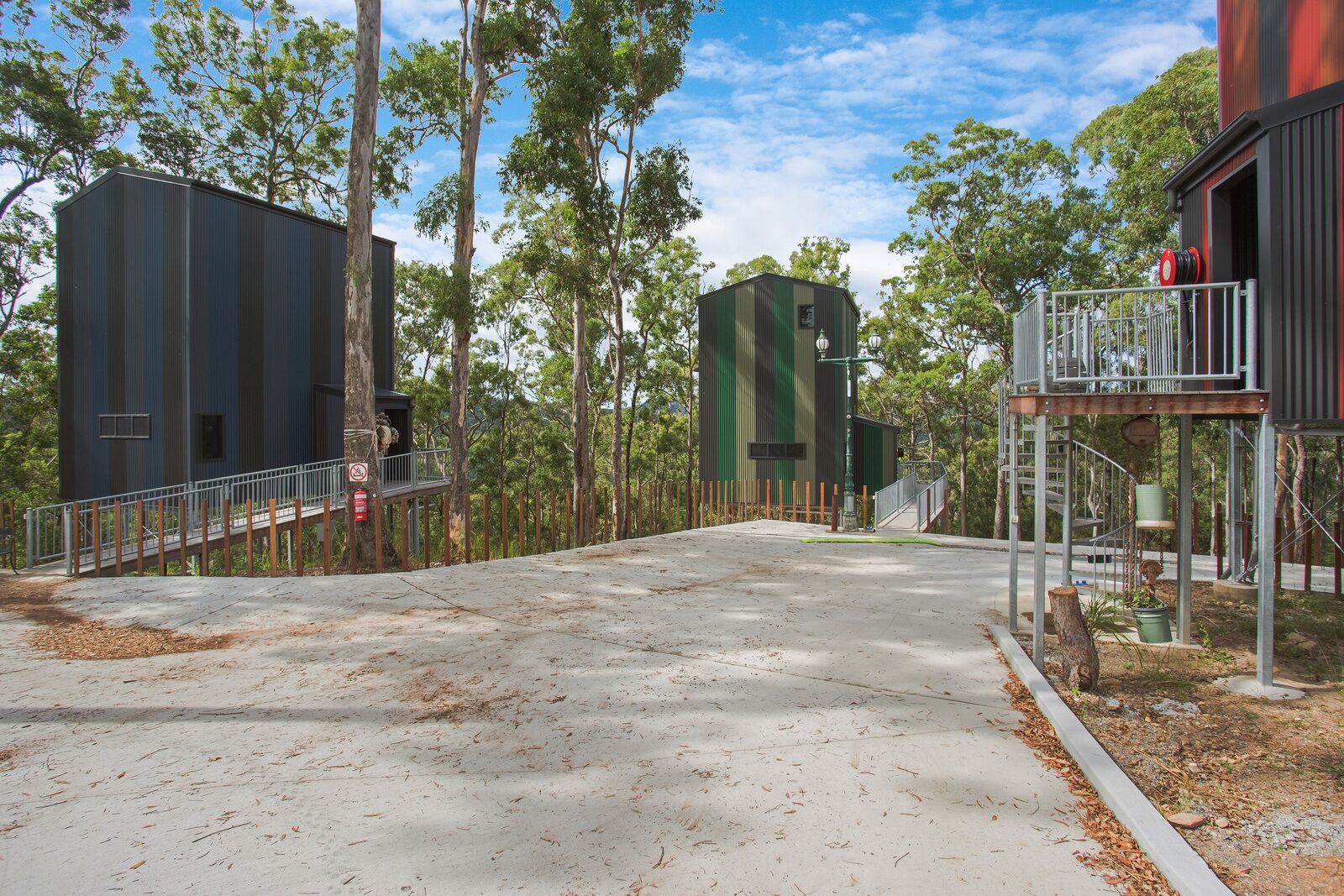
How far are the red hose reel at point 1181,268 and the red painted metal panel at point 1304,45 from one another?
1.90m

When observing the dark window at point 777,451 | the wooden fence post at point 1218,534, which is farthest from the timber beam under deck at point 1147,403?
the dark window at point 777,451

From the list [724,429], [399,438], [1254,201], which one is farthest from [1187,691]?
[399,438]

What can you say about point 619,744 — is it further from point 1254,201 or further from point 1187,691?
point 1254,201

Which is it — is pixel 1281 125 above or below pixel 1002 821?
above

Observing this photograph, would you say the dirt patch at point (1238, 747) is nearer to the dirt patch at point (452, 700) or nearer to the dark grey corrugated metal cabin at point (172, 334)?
the dirt patch at point (452, 700)

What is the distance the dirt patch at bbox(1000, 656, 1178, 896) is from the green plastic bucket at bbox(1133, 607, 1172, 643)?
9.87 ft

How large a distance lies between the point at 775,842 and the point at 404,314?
1357 inches

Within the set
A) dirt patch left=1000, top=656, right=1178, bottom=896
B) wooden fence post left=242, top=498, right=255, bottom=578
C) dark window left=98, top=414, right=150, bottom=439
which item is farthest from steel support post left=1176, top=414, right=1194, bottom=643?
dark window left=98, top=414, right=150, bottom=439

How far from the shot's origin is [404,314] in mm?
34188

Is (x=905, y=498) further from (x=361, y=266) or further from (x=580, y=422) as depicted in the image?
(x=361, y=266)

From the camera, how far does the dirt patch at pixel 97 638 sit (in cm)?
661

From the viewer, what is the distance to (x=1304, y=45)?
7641mm

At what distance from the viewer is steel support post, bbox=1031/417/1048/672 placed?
5992mm

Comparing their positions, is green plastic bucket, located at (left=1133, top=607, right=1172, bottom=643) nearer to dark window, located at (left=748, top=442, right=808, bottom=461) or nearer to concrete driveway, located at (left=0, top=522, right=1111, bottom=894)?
concrete driveway, located at (left=0, top=522, right=1111, bottom=894)
